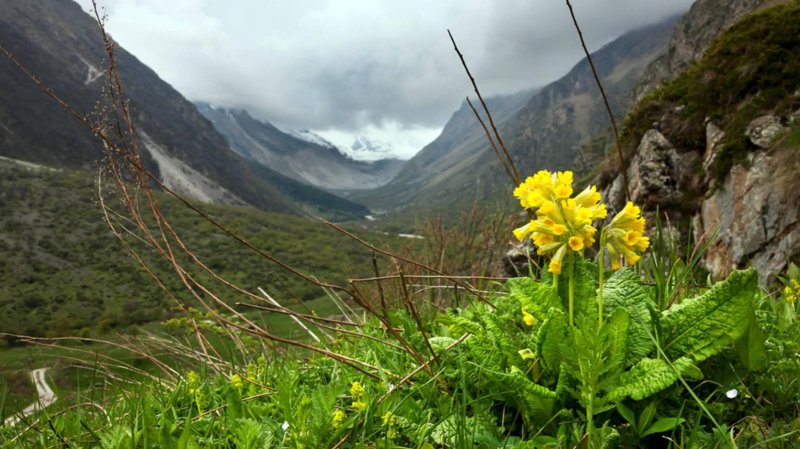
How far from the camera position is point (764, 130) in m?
9.27

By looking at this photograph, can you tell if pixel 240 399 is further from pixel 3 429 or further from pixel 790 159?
pixel 790 159

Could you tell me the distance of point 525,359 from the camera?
7.37 ft

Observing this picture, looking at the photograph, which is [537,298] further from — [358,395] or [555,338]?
[358,395]

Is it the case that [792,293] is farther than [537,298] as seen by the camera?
Yes

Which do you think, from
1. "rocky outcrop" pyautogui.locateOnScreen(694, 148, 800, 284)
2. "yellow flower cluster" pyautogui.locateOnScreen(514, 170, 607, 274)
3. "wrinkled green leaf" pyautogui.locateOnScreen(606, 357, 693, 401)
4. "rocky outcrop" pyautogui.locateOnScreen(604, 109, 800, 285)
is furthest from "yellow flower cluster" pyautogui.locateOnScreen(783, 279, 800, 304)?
"rocky outcrop" pyautogui.locateOnScreen(694, 148, 800, 284)

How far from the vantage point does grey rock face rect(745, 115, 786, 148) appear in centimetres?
906

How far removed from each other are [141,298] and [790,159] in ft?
353

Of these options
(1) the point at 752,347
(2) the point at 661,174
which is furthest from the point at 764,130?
(1) the point at 752,347

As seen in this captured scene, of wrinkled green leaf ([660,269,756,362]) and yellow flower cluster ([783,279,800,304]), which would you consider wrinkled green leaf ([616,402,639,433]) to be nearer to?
wrinkled green leaf ([660,269,756,362])

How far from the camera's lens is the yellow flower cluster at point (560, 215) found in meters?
1.95

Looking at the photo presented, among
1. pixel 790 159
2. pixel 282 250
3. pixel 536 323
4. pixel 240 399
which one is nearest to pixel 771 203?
pixel 790 159

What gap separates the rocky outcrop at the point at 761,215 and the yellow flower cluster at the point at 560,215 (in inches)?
290

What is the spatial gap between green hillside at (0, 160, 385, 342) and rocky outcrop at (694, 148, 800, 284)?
68611mm

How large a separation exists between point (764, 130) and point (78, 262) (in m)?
127
